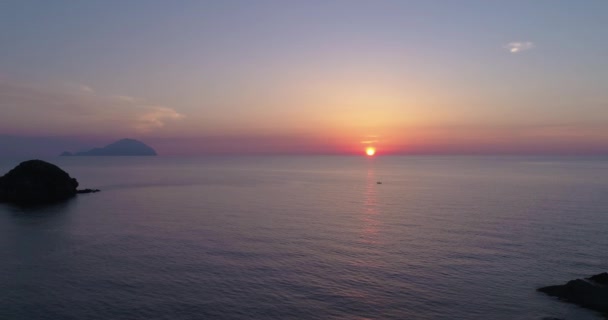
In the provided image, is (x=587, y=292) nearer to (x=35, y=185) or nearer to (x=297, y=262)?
(x=297, y=262)

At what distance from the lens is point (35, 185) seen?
4833 inches

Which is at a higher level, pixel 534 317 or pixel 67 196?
pixel 67 196

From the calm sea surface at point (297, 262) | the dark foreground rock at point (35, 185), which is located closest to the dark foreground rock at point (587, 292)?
the calm sea surface at point (297, 262)

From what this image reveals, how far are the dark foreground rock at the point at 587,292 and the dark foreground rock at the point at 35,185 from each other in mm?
126343

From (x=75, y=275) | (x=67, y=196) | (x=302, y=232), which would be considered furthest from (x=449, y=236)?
(x=67, y=196)

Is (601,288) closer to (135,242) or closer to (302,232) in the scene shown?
(302,232)

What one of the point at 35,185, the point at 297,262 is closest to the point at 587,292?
the point at 297,262

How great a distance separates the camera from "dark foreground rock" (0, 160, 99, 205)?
120m

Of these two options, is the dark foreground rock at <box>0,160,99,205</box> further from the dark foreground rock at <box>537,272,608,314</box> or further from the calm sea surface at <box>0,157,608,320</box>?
the dark foreground rock at <box>537,272,608,314</box>

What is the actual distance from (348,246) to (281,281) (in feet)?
62.6

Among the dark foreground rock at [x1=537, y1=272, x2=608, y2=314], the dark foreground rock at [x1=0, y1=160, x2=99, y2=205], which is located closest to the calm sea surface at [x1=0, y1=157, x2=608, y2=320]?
the dark foreground rock at [x1=537, y1=272, x2=608, y2=314]

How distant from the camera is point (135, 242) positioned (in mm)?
63625

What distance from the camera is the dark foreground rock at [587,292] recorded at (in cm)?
3669

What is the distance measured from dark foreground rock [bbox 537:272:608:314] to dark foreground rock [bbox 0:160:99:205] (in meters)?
126
